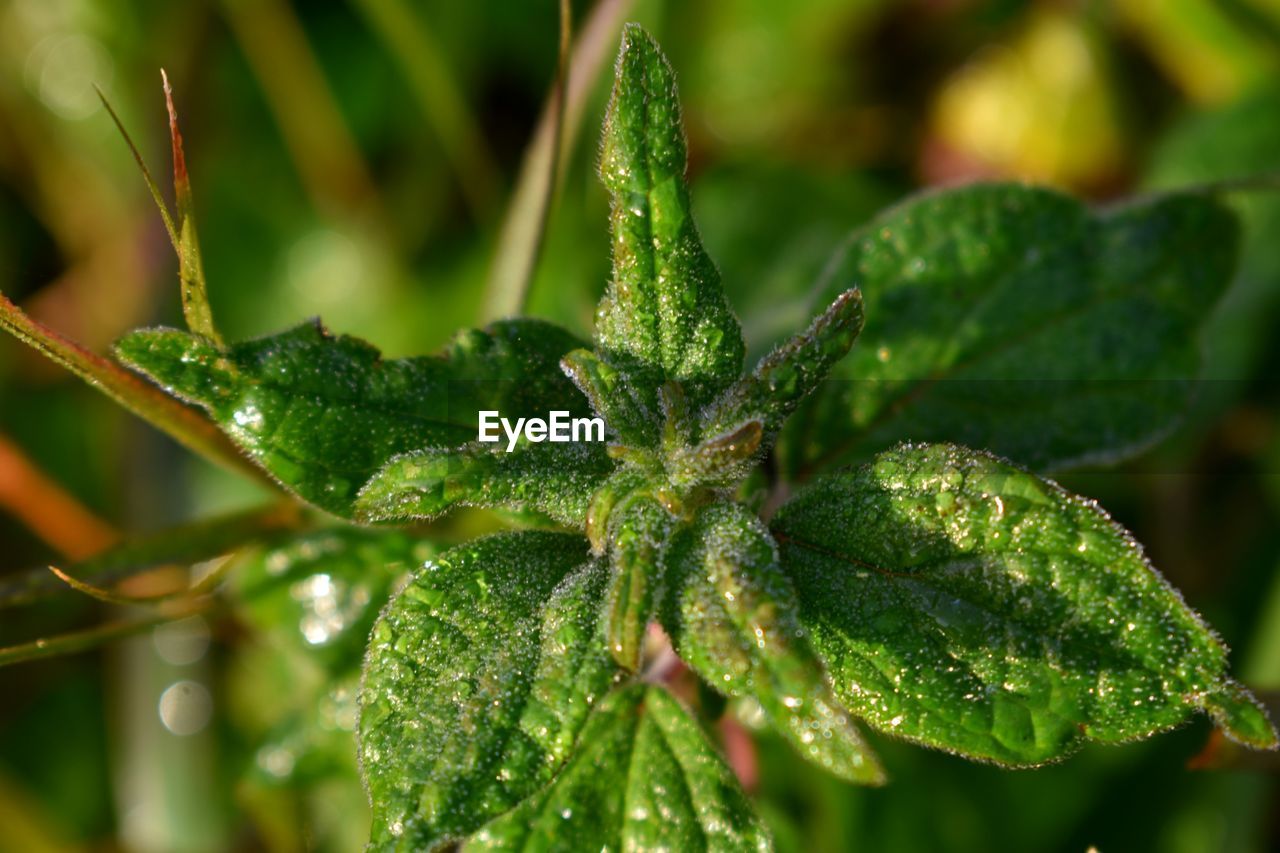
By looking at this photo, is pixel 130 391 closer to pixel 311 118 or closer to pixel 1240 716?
pixel 1240 716

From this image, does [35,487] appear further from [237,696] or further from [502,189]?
[502,189]

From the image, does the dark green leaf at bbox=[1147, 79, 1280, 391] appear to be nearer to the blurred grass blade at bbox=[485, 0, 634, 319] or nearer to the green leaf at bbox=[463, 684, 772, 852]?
the blurred grass blade at bbox=[485, 0, 634, 319]

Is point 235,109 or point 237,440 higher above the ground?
point 235,109

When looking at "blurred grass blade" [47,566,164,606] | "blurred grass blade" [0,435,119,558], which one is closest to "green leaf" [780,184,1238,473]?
"blurred grass blade" [47,566,164,606]

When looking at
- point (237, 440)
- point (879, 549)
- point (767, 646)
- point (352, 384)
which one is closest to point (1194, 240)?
point (879, 549)

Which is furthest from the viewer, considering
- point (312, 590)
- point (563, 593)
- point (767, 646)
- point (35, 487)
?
point (35, 487)
